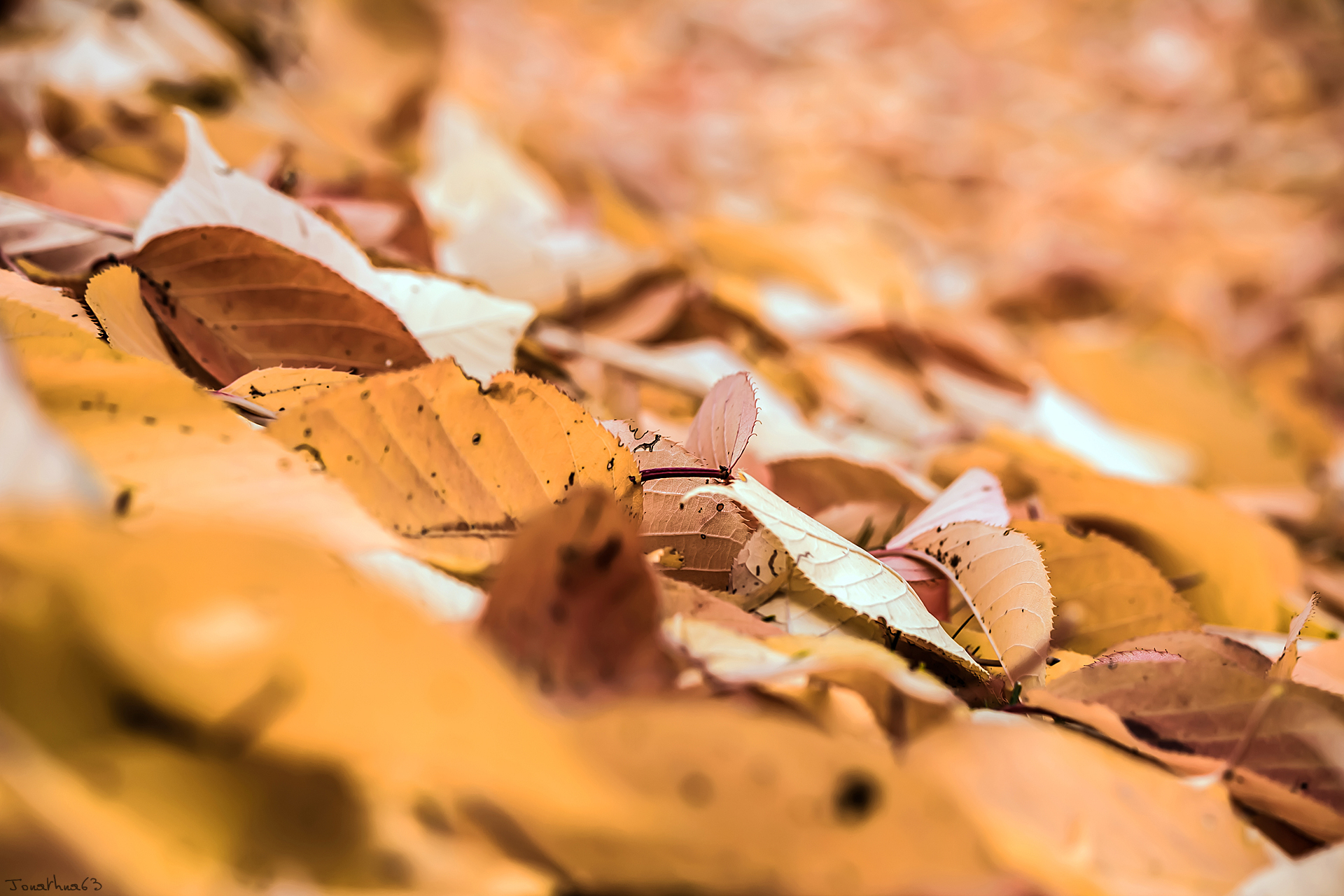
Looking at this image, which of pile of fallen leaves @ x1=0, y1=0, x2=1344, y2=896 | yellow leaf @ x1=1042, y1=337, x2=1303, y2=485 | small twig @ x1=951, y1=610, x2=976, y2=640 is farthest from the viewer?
yellow leaf @ x1=1042, y1=337, x2=1303, y2=485

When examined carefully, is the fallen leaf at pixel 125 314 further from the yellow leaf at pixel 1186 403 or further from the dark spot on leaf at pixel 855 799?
the yellow leaf at pixel 1186 403

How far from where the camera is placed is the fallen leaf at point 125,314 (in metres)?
0.19

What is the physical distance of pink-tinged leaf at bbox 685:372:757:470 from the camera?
0.19 m

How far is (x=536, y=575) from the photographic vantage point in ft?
0.45

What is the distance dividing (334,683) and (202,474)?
0.23ft

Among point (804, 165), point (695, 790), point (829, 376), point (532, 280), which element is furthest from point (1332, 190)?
point (695, 790)

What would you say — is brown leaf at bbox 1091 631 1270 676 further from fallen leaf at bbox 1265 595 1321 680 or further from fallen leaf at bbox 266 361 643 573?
fallen leaf at bbox 266 361 643 573

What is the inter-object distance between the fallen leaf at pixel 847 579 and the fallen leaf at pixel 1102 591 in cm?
6

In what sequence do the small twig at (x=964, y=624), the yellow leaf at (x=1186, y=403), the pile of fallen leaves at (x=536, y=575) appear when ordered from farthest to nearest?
the yellow leaf at (x=1186, y=403), the small twig at (x=964, y=624), the pile of fallen leaves at (x=536, y=575)

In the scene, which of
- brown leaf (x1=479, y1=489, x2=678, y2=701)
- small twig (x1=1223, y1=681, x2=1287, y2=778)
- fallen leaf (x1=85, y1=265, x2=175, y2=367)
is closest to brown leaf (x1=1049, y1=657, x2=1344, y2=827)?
small twig (x1=1223, y1=681, x2=1287, y2=778)

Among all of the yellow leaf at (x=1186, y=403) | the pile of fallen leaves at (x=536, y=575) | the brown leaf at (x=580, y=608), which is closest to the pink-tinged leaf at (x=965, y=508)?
the pile of fallen leaves at (x=536, y=575)

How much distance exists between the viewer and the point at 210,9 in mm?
569

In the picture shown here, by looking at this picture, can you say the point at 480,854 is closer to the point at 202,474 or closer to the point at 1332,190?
the point at 202,474

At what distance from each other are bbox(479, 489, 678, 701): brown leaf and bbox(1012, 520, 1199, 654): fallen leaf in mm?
136
